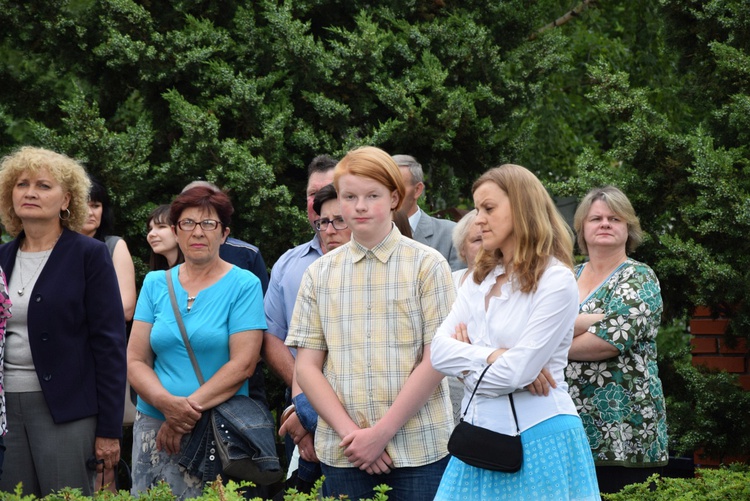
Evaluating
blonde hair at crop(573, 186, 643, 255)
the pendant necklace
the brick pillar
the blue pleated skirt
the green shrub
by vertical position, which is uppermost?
blonde hair at crop(573, 186, 643, 255)

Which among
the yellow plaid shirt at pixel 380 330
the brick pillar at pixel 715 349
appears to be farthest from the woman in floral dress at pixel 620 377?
the brick pillar at pixel 715 349

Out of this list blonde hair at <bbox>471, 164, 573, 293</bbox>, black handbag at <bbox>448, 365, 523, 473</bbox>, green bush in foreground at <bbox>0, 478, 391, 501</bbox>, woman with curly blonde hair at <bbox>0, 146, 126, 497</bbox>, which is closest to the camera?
green bush in foreground at <bbox>0, 478, 391, 501</bbox>

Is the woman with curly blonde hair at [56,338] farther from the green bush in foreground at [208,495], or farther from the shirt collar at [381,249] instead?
the shirt collar at [381,249]

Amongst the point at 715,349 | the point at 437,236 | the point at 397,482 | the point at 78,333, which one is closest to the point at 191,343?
the point at 78,333

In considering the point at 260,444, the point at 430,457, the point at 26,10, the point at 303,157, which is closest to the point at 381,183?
the point at 430,457

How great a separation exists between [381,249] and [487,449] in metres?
1.15

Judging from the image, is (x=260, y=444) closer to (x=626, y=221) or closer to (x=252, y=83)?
(x=626, y=221)

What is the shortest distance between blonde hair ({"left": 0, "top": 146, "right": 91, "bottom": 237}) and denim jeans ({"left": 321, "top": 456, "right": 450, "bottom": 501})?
1944mm

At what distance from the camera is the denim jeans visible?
4.28 metres

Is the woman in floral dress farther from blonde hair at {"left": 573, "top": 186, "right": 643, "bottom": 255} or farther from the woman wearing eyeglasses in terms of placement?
the woman wearing eyeglasses

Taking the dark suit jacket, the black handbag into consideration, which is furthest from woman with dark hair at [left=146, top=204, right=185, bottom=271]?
the black handbag

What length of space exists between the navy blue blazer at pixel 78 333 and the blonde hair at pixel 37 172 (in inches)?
4.9

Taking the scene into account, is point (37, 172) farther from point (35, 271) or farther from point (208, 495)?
point (208, 495)

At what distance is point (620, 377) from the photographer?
17.7 feet
